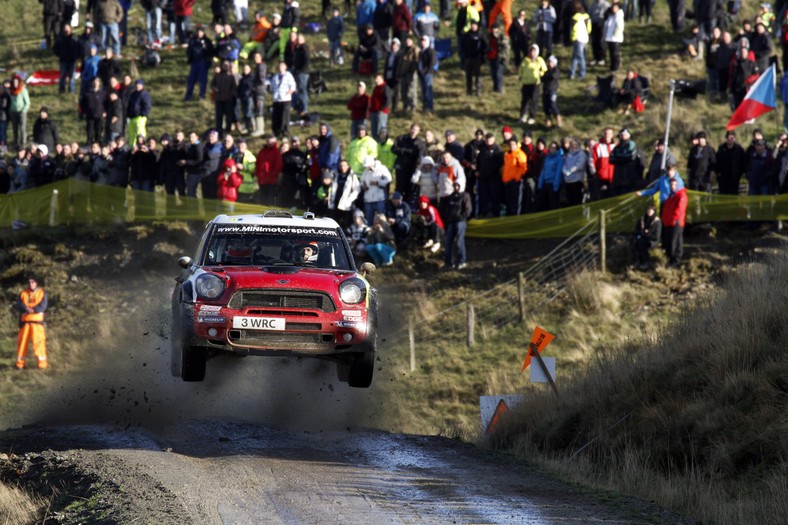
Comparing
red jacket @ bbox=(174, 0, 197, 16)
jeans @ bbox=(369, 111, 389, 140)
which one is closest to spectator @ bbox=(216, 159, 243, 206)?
jeans @ bbox=(369, 111, 389, 140)

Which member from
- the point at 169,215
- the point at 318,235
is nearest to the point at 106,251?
the point at 169,215

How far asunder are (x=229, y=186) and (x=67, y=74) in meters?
12.0

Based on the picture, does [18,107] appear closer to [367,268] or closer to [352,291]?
[367,268]

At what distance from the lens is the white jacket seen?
2458 cm

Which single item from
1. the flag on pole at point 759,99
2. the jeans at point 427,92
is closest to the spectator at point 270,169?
the jeans at point 427,92

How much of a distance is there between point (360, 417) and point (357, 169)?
28.1ft

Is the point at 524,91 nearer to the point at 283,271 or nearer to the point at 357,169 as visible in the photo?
the point at 357,169

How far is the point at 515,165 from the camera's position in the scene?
24344 mm

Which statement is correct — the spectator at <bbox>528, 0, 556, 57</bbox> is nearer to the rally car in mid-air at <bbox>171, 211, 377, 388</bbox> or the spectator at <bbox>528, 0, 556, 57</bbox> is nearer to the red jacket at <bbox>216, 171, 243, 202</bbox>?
the red jacket at <bbox>216, 171, 243, 202</bbox>

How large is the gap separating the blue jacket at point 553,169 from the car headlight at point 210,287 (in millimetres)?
12104

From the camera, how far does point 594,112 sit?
105 feet

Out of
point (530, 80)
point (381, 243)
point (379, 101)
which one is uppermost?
point (530, 80)

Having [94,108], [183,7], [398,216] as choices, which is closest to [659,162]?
[398,216]

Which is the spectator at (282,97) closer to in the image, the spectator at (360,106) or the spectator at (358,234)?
the spectator at (360,106)
